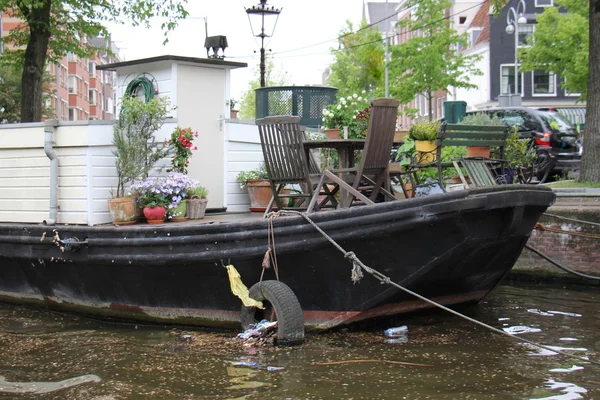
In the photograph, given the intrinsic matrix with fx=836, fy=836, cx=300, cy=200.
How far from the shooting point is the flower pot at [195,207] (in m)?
8.37

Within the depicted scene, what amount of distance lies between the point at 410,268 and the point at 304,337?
1.06 meters

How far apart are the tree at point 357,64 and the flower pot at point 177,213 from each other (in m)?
34.7

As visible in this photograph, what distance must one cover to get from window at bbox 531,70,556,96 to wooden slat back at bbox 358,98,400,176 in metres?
38.2

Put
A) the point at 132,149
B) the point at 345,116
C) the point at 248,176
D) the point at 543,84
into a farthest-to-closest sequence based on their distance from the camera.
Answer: the point at 543,84
the point at 345,116
the point at 248,176
the point at 132,149

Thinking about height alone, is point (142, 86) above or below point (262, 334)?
above

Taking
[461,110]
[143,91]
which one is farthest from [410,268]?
[461,110]

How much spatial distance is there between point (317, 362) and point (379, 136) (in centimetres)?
210

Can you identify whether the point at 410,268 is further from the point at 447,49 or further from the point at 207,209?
the point at 447,49

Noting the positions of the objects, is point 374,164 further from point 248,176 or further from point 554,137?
point 554,137

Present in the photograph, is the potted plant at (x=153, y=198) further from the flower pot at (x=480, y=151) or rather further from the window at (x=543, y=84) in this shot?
the window at (x=543, y=84)

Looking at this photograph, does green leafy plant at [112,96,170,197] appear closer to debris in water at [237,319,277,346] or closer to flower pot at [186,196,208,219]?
flower pot at [186,196,208,219]

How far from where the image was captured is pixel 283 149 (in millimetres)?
7574

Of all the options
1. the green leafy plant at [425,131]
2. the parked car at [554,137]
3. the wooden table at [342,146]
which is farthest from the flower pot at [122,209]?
the parked car at [554,137]

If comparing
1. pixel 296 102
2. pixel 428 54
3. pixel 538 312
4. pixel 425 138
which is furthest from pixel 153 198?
pixel 428 54
